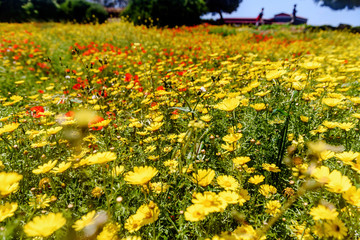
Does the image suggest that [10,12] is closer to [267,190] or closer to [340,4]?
[267,190]

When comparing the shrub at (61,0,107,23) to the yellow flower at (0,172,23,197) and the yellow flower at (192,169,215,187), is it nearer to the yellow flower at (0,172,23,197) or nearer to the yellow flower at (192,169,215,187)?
the yellow flower at (0,172,23,197)

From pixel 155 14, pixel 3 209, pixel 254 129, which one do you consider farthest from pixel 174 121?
pixel 155 14

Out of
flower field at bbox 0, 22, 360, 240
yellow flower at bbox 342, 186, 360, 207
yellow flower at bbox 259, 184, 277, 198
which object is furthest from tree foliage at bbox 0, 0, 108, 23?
yellow flower at bbox 342, 186, 360, 207

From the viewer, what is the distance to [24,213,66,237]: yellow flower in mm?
739

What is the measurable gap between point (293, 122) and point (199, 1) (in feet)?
45.2

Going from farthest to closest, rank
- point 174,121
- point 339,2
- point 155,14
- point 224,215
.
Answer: point 339,2 → point 155,14 → point 174,121 → point 224,215

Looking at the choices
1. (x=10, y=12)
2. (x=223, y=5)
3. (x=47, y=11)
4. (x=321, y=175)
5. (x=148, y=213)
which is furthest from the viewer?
(x=223, y=5)

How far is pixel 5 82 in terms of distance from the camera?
13.0ft

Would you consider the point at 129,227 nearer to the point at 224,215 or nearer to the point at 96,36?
the point at 224,215

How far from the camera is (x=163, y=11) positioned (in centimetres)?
1201

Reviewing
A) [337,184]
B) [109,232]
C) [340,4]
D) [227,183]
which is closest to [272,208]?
[227,183]

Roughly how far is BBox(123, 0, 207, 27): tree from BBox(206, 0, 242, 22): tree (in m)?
13.0

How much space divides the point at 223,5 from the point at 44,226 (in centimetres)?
2911

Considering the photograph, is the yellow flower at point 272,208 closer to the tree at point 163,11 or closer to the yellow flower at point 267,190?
the yellow flower at point 267,190
